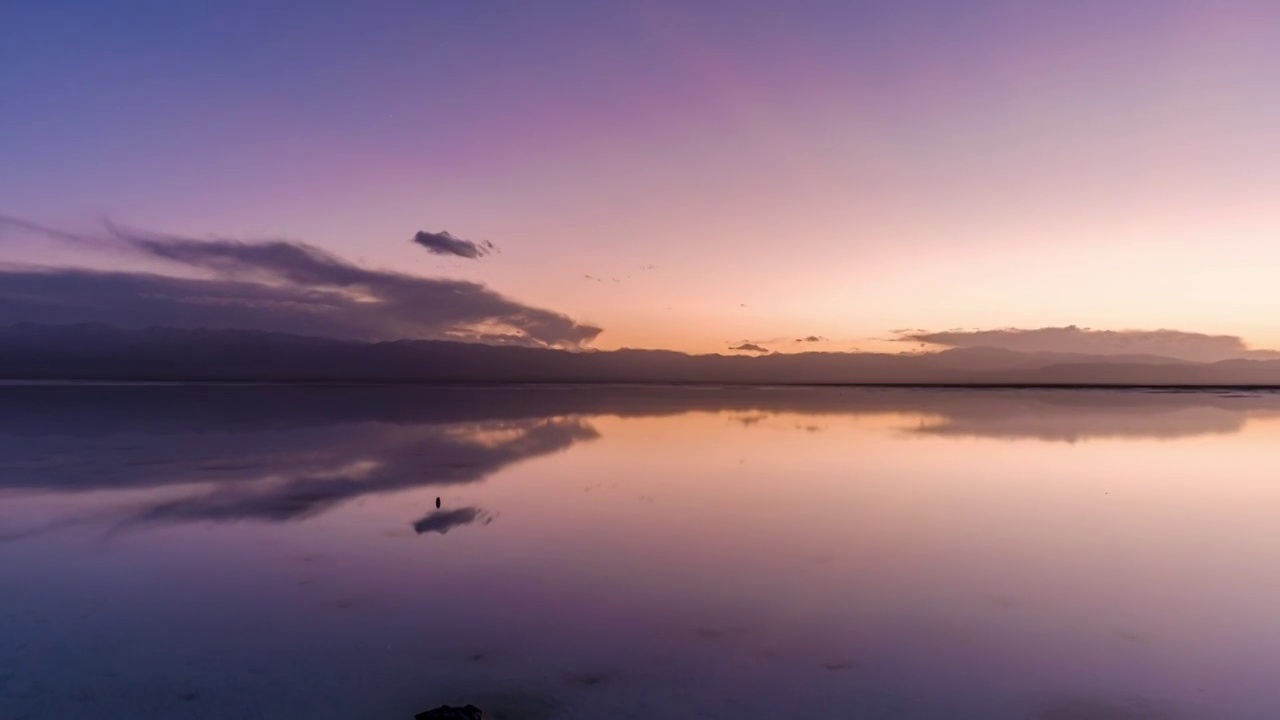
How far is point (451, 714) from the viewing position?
17.8ft

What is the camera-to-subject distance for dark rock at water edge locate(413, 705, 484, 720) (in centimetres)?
538

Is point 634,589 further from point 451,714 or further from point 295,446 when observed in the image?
point 295,446

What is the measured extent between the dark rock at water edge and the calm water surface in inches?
15.0

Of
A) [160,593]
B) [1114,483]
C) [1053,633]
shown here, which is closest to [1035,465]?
[1114,483]

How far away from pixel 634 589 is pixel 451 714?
381 cm

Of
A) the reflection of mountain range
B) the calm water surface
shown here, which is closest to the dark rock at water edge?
the calm water surface

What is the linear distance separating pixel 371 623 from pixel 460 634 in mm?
1058

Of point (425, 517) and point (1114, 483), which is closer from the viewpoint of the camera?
point (425, 517)

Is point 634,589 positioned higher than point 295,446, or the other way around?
point 295,446

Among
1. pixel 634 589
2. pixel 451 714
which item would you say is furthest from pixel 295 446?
pixel 451 714

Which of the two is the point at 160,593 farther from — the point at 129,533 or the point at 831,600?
the point at 831,600

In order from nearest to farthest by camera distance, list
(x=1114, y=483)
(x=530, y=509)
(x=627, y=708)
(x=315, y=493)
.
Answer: (x=627, y=708), (x=530, y=509), (x=315, y=493), (x=1114, y=483)

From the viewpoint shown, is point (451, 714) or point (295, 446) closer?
point (451, 714)

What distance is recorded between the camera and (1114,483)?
1680 centimetres
